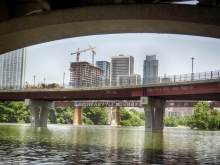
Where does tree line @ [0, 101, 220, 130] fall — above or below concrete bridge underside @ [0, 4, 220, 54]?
below

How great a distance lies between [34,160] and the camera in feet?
50.3

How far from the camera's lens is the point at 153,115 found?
215 ft

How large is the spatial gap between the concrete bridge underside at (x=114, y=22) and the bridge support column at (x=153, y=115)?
155ft

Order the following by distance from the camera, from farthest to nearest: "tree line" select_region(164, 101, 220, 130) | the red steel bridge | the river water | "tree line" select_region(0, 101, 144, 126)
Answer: "tree line" select_region(0, 101, 144, 126) → "tree line" select_region(164, 101, 220, 130) → the red steel bridge → the river water

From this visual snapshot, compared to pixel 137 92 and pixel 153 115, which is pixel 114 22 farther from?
pixel 153 115

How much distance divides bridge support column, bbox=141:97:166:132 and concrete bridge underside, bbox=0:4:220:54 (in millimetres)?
47190

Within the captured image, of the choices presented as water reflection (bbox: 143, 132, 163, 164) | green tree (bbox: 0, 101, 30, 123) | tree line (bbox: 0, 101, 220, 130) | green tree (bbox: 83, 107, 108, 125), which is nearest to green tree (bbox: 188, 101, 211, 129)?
tree line (bbox: 0, 101, 220, 130)

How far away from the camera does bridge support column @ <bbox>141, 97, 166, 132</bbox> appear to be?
63.9 m

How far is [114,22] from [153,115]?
52.3 meters

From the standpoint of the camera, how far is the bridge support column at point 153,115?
63.9 m

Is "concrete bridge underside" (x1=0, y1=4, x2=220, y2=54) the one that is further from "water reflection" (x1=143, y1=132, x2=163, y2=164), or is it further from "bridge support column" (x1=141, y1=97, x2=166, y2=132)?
"bridge support column" (x1=141, y1=97, x2=166, y2=132)

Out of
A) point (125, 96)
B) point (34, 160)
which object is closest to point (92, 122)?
point (125, 96)

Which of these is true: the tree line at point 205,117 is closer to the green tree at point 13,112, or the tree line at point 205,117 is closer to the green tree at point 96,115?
the green tree at point 13,112

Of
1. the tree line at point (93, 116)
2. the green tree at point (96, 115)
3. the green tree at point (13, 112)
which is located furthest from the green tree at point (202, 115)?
the green tree at point (96, 115)
